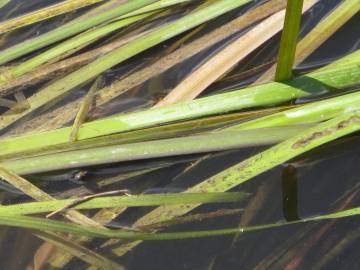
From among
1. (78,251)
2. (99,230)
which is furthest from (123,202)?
(78,251)

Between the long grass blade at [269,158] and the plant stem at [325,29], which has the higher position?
the plant stem at [325,29]

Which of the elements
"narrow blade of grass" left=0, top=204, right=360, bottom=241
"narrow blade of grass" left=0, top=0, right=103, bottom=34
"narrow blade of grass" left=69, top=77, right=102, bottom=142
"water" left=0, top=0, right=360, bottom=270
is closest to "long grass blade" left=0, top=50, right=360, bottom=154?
"narrow blade of grass" left=69, top=77, right=102, bottom=142

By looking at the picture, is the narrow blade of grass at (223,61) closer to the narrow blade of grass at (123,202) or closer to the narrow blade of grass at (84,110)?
the narrow blade of grass at (84,110)

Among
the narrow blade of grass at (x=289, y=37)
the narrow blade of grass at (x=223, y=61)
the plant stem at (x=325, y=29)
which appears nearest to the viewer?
the narrow blade of grass at (x=289, y=37)

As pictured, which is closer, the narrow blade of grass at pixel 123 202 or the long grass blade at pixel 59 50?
the narrow blade of grass at pixel 123 202

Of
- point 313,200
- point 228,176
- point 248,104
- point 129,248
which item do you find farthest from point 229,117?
point 129,248

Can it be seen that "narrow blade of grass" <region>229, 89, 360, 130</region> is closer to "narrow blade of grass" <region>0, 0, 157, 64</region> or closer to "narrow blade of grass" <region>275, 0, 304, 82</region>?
"narrow blade of grass" <region>275, 0, 304, 82</region>

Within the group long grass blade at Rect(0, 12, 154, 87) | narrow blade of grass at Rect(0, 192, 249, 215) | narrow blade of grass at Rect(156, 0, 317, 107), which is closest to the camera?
narrow blade of grass at Rect(0, 192, 249, 215)

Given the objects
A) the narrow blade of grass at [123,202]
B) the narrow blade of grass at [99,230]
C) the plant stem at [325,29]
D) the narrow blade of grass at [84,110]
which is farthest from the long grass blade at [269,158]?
the plant stem at [325,29]
